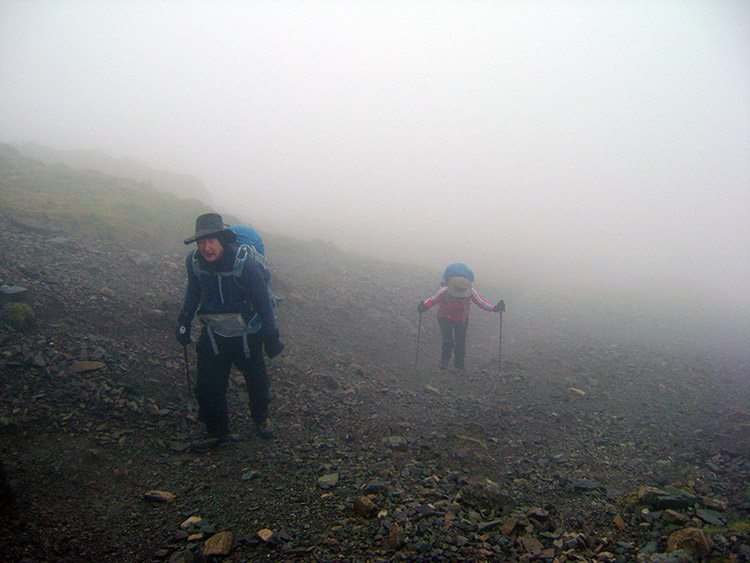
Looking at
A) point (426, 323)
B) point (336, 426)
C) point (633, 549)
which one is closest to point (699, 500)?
point (633, 549)

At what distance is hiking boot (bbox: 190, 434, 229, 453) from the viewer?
224 inches

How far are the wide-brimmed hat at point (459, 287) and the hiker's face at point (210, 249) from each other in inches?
266

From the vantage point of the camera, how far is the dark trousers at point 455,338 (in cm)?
1126

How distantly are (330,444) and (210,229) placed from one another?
11.7 feet

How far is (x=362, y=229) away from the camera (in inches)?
2040

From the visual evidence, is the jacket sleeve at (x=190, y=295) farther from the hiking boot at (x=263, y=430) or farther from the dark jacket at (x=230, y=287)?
the hiking boot at (x=263, y=430)

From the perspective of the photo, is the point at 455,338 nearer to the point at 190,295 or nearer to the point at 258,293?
the point at 258,293

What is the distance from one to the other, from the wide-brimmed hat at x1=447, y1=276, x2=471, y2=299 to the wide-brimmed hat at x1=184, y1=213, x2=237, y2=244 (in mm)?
6625

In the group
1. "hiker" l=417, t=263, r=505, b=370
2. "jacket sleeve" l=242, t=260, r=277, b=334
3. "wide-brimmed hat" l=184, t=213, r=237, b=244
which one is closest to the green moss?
"wide-brimmed hat" l=184, t=213, r=237, b=244

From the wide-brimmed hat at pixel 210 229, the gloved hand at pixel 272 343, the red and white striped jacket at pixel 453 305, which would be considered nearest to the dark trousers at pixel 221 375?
the gloved hand at pixel 272 343

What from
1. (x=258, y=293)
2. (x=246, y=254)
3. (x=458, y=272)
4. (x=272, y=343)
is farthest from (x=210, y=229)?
(x=458, y=272)

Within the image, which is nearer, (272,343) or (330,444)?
(272,343)

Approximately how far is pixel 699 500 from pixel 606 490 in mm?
950

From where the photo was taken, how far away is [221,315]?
5656mm
